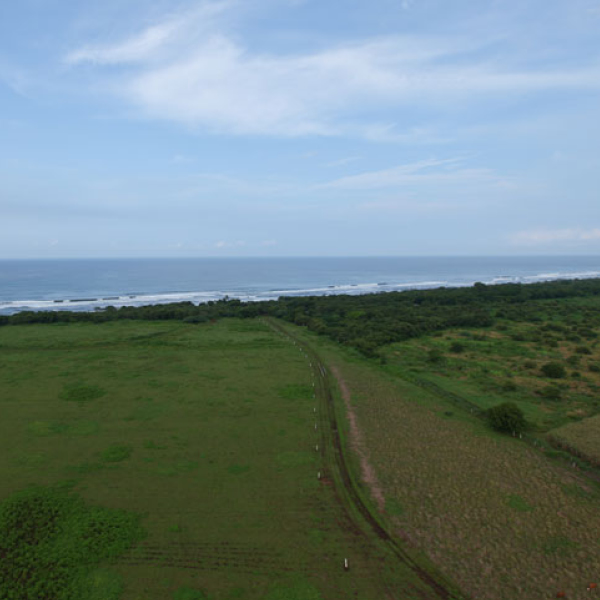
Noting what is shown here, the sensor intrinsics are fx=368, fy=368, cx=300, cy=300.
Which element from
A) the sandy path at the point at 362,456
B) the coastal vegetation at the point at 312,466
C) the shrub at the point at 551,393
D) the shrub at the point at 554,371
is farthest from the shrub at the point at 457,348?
the sandy path at the point at 362,456

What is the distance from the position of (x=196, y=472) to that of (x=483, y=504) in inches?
606

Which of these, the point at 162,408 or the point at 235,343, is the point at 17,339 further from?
the point at 162,408

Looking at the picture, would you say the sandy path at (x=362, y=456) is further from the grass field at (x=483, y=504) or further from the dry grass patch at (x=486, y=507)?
the dry grass patch at (x=486, y=507)

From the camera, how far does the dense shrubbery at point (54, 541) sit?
545 inches

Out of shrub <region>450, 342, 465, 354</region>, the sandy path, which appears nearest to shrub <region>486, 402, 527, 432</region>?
the sandy path

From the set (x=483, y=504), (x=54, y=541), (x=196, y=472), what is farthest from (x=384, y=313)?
(x=54, y=541)

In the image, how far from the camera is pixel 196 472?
21.1m

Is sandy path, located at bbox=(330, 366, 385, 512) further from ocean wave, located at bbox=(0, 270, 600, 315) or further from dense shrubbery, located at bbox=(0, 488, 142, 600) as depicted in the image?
ocean wave, located at bbox=(0, 270, 600, 315)

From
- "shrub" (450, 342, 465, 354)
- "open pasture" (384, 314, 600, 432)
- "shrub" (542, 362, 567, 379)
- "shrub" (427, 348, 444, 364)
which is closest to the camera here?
"open pasture" (384, 314, 600, 432)

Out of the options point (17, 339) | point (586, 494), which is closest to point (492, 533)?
point (586, 494)

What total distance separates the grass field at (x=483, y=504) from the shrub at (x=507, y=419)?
1012 mm

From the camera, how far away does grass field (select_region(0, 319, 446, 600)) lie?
1434cm

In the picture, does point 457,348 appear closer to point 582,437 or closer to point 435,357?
point 435,357

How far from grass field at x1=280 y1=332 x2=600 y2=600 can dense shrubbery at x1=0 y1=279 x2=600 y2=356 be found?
70.5 feet
